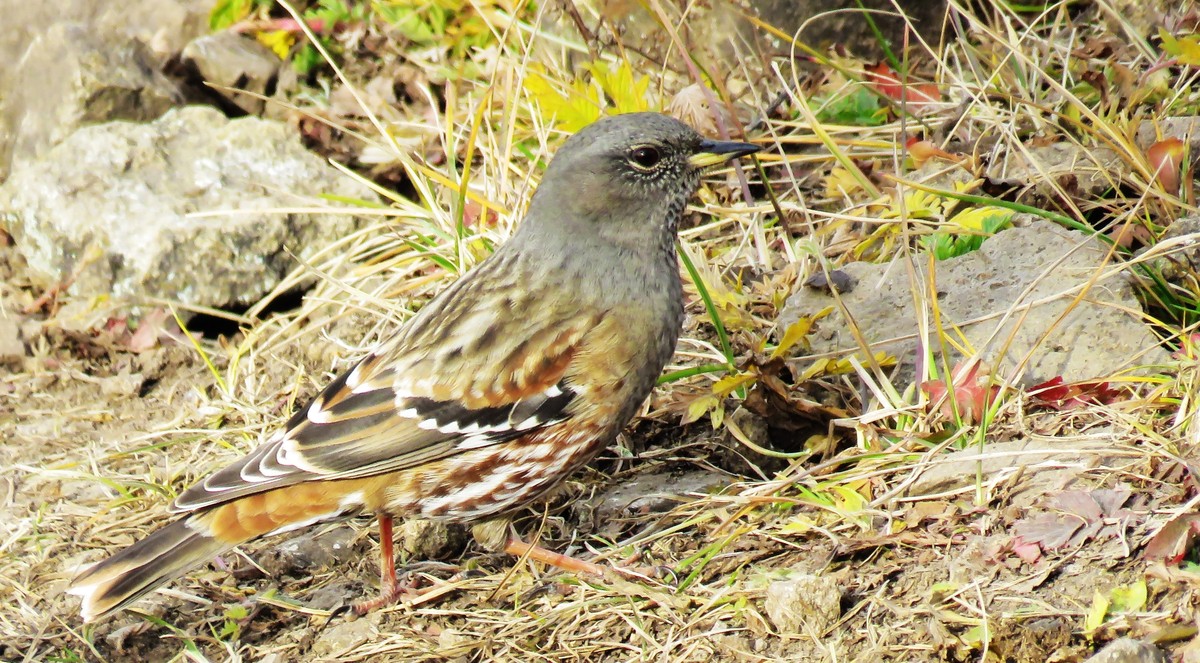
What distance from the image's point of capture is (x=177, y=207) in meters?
6.07

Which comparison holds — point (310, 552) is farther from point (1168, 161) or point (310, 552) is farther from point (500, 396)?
point (1168, 161)

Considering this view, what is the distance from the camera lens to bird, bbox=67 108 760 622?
402cm

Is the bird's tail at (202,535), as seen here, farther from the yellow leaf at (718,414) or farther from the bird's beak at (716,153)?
the bird's beak at (716,153)

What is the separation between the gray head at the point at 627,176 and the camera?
4.30 m

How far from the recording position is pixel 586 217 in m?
4.31

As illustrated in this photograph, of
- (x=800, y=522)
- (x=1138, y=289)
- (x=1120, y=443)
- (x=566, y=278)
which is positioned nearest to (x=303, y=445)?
(x=566, y=278)

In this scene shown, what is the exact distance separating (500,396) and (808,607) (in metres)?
1.18

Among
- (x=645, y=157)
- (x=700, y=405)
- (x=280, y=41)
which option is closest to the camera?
(x=645, y=157)

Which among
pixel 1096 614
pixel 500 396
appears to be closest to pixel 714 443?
pixel 500 396

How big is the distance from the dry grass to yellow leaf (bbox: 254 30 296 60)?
0.88 meters

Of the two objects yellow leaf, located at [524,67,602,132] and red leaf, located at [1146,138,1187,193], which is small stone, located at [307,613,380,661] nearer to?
yellow leaf, located at [524,67,602,132]

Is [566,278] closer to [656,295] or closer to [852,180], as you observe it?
[656,295]

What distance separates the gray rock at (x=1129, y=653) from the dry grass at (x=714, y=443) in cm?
17

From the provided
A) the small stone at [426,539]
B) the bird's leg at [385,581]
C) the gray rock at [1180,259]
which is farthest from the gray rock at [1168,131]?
the bird's leg at [385,581]
